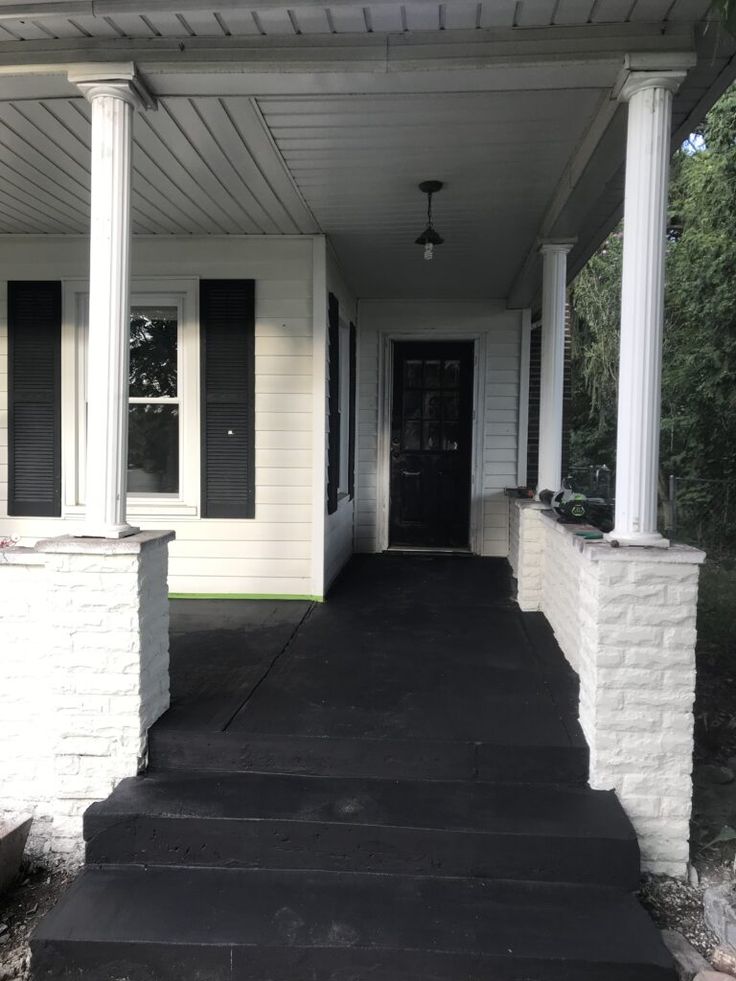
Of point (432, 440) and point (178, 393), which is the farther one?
point (432, 440)

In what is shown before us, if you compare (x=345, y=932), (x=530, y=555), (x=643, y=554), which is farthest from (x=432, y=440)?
(x=345, y=932)

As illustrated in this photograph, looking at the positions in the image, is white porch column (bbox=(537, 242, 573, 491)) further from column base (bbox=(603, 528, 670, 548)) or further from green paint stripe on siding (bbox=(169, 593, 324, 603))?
column base (bbox=(603, 528, 670, 548))

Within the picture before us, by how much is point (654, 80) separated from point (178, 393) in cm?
323

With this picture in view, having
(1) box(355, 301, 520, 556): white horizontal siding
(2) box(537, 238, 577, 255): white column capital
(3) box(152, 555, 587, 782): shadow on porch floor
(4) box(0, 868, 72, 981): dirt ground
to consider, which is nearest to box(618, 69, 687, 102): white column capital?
(2) box(537, 238, 577, 255): white column capital

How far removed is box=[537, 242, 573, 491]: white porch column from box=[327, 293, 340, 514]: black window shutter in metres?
→ 1.43

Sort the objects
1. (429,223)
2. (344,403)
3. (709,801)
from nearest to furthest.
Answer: (709,801) → (429,223) → (344,403)

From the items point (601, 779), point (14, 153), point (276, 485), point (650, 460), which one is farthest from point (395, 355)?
point (601, 779)

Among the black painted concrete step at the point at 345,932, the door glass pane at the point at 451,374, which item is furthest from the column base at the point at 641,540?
the door glass pane at the point at 451,374

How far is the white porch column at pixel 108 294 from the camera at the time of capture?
100 inches

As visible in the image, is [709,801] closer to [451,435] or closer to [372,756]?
[372,756]

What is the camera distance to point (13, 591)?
8.74 ft

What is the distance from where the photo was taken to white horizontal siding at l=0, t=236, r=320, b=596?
14.9 ft

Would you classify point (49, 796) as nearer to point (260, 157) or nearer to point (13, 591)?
point (13, 591)

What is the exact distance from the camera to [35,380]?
4.59 meters
